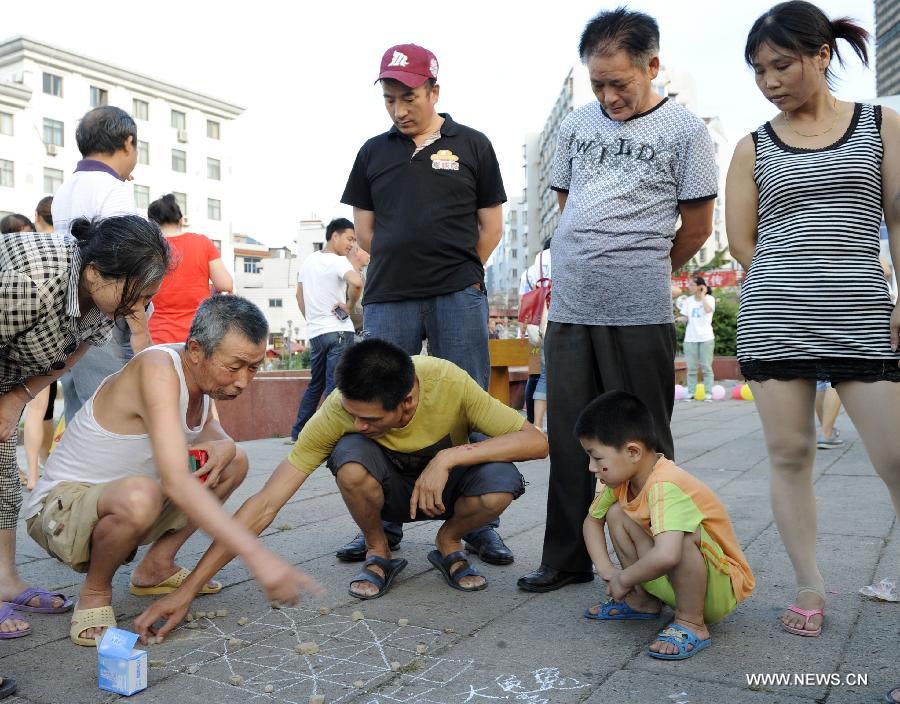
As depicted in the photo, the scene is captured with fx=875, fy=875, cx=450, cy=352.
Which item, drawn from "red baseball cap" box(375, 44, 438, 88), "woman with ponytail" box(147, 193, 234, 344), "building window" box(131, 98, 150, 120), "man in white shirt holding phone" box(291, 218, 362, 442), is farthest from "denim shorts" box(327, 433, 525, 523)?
"building window" box(131, 98, 150, 120)

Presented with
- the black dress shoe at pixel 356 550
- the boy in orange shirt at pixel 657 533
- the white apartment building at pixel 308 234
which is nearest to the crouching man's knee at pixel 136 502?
the black dress shoe at pixel 356 550

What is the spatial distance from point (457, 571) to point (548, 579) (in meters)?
0.35

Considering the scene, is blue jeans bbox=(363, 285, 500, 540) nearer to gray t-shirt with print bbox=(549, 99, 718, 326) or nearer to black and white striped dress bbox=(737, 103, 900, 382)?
gray t-shirt with print bbox=(549, 99, 718, 326)

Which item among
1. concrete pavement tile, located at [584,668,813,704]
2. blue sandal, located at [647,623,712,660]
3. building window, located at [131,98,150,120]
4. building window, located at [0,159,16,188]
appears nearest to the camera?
concrete pavement tile, located at [584,668,813,704]

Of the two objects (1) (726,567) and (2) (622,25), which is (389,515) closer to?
(1) (726,567)

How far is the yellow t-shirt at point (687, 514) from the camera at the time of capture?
252 cm

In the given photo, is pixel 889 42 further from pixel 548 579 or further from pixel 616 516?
pixel 616 516

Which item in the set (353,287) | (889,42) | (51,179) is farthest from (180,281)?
(889,42)

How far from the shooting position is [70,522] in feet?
9.12

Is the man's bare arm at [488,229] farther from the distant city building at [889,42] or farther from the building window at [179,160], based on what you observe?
the distant city building at [889,42]

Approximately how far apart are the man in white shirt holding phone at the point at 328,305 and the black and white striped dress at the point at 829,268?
184 inches

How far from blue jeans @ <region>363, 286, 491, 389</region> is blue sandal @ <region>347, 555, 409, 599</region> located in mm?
889

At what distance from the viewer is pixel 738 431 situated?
866cm

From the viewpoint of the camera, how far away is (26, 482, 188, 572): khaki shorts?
277cm
